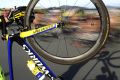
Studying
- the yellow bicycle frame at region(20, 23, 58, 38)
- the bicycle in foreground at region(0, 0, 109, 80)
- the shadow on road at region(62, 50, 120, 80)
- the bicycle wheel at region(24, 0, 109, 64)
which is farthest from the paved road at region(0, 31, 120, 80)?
the yellow bicycle frame at region(20, 23, 58, 38)

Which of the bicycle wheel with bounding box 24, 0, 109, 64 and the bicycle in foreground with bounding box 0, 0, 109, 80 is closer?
the bicycle wheel with bounding box 24, 0, 109, 64

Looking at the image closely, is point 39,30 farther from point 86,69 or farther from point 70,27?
point 86,69

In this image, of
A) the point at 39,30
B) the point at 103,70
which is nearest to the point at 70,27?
the point at 39,30

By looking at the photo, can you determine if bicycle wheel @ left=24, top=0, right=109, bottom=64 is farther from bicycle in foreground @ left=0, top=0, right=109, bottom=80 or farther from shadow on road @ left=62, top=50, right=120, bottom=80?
shadow on road @ left=62, top=50, right=120, bottom=80

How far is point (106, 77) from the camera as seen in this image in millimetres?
5141

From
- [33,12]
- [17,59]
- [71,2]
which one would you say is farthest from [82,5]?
[17,59]

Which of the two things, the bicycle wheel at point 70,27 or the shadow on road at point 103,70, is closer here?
the bicycle wheel at point 70,27

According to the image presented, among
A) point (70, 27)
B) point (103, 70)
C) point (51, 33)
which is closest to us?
point (70, 27)

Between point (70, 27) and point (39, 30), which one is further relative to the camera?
point (70, 27)

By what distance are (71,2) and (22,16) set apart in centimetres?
40

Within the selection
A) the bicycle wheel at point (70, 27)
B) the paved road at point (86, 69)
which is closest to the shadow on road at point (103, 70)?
the paved road at point (86, 69)

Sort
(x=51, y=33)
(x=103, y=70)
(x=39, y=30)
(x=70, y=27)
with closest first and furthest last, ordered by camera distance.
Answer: (x=39, y=30), (x=70, y=27), (x=51, y=33), (x=103, y=70)

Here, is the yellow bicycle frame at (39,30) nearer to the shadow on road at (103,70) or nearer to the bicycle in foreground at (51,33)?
the bicycle in foreground at (51,33)

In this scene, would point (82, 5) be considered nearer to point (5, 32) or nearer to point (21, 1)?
point (5, 32)
